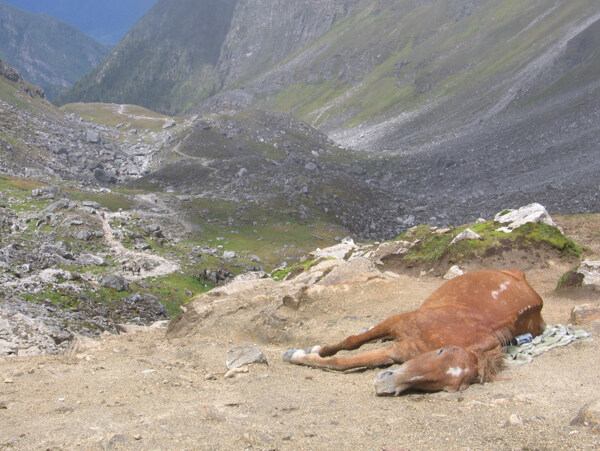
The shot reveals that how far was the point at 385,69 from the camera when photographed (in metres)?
198

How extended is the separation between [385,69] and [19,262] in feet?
605

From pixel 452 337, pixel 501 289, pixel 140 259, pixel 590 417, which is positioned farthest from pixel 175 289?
pixel 590 417

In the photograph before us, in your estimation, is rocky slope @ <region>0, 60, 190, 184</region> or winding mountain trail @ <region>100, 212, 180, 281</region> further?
rocky slope @ <region>0, 60, 190, 184</region>

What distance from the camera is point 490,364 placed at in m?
8.50

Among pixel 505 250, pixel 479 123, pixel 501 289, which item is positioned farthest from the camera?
pixel 479 123

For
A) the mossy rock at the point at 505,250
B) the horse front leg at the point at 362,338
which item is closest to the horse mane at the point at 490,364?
the horse front leg at the point at 362,338

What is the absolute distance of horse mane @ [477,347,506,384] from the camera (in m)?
8.25

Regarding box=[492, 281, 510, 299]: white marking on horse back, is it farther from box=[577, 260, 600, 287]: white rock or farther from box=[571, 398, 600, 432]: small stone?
box=[577, 260, 600, 287]: white rock

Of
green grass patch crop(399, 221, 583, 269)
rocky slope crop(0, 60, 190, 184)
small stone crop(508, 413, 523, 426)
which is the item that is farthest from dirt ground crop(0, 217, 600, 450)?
rocky slope crop(0, 60, 190, 184)

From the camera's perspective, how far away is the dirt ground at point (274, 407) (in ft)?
21.0

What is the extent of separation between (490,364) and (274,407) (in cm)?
368

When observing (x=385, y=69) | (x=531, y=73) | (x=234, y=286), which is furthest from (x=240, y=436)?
(x=385, y=69)

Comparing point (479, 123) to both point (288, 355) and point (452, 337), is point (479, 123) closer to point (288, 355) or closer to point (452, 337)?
point (288, 355)

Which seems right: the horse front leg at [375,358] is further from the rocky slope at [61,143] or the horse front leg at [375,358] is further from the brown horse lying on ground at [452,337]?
the rocky slope at [61,143]
